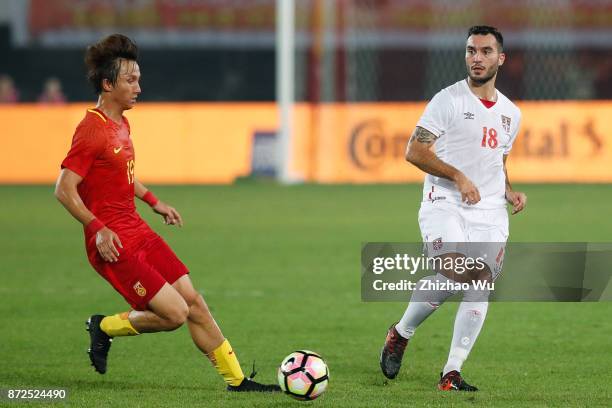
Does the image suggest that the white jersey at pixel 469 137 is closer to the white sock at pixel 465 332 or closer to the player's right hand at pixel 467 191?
the player's right hand at pixel 467 191

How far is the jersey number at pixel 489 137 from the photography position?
715cm

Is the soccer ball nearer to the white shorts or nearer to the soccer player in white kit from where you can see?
the soccer player in white kit

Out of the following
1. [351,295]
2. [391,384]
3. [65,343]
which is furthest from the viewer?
[351,295]

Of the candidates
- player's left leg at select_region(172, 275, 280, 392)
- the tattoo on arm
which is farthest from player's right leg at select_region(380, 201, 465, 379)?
player's left leg at select_region(172, 275, 280, 392)

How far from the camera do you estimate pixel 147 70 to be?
111ft

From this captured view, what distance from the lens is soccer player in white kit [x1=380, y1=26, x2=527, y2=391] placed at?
7055mm

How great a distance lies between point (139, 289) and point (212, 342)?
521mm

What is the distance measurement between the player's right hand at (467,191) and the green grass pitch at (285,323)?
1.03 m

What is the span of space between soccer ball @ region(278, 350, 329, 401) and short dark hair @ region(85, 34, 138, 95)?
1738 millimetres

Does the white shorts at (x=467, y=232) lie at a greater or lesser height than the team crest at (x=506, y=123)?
lesser

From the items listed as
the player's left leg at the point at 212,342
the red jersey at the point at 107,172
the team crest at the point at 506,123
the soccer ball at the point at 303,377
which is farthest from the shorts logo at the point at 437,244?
the red jersey at the point at 107,172

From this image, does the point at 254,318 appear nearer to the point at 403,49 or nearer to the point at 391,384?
the point at 391,384

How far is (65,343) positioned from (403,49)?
2537cm

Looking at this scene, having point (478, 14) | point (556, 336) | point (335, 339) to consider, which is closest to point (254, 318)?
point (335, 339)
